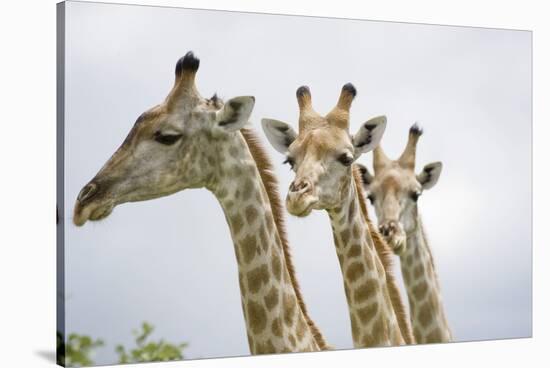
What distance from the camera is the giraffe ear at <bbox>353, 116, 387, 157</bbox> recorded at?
23.2 ft

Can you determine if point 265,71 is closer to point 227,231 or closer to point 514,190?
point 227,231

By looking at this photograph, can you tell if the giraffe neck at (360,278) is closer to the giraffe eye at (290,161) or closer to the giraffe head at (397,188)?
the giraffe eye at (290,161)

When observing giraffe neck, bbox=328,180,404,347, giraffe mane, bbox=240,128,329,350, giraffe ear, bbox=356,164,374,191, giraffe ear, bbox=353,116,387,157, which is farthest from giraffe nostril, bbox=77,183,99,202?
giraffe ear, bbox=356,164,374,191

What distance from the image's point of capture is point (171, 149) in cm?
643

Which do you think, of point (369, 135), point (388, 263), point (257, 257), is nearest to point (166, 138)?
point (257, 257)

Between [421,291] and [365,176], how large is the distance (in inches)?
36.4

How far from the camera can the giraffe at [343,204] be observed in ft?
21.7

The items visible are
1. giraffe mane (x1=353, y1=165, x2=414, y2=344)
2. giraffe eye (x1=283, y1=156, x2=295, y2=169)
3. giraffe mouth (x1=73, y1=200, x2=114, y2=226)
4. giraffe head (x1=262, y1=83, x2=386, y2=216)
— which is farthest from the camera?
giraffe mane (x1=353, y1=165, x2=414, y2=344)

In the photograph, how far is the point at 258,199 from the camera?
651 cm

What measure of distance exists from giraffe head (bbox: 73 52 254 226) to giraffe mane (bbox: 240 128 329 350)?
16 cm

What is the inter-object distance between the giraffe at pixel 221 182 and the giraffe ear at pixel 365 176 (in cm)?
94

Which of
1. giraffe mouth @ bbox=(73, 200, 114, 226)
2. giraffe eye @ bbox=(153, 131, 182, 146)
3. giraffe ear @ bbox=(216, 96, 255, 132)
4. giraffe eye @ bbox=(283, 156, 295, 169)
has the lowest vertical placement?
giraffe mouth @ bbox=(73, 200, 114, 226)

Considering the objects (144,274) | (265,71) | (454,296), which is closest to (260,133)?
(265,71)

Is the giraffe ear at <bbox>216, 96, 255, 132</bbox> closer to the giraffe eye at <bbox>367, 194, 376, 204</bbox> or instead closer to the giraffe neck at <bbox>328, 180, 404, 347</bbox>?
the giraffe neck at <bbox>328, 180, 404, 347</bbox>
